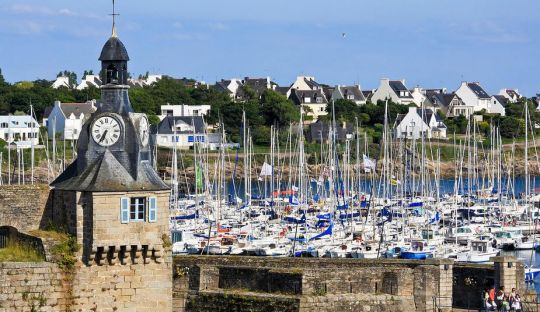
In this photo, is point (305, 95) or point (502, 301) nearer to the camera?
point (502, 301)

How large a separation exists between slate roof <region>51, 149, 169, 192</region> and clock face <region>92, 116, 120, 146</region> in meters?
0.23

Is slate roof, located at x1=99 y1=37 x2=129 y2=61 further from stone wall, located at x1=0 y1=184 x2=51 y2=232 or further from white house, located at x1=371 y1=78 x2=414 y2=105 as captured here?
white house, located at x1=371 y1=78 x2=414 y2=105

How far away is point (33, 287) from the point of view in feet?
101

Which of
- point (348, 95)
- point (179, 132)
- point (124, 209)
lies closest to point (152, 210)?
point (124, 209)

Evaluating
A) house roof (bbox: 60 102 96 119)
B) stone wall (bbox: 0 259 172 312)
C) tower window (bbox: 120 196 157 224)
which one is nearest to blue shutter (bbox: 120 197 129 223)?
tower window (bbox: 120 196 157 224)

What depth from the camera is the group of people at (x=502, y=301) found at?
34.6 metres

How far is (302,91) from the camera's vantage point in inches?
7648

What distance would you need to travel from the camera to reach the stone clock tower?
102 feet

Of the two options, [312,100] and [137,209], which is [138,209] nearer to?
[137,209]

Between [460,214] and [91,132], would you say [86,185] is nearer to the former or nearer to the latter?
[91,132]

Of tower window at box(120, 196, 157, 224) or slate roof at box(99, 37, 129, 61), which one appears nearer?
tower window at box(120, 196, 157, 224)

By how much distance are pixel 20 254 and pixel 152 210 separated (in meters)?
2.84

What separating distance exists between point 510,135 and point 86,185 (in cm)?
14530

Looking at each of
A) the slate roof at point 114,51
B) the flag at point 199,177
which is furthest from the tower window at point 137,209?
the flag at point 199,177
